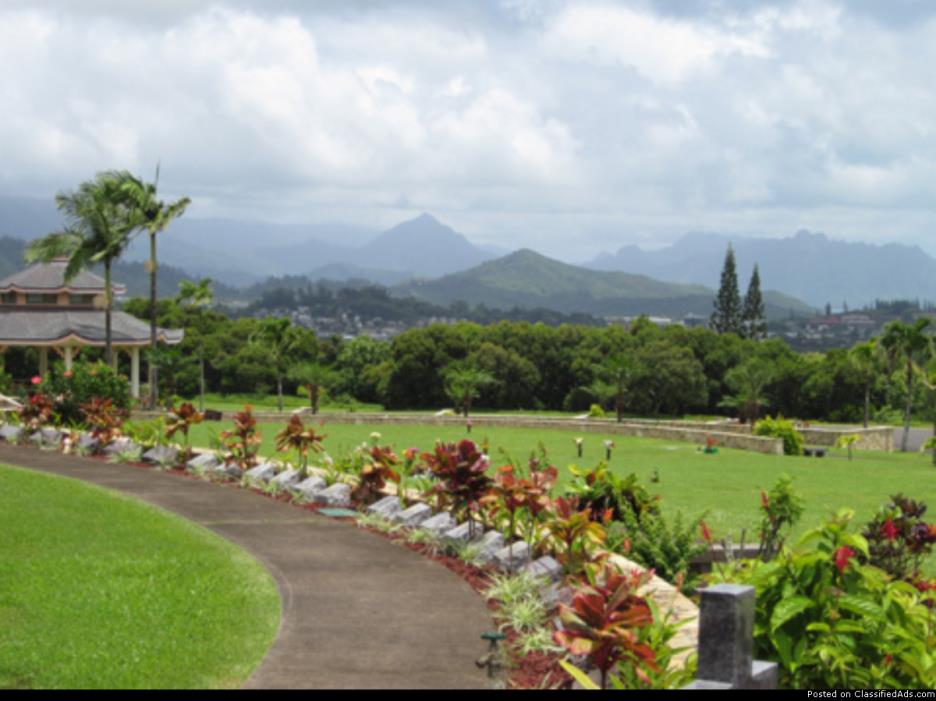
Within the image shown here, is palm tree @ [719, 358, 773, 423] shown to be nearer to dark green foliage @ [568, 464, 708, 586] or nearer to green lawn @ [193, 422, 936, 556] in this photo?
green lawn @ [193, 422, 936, 556]

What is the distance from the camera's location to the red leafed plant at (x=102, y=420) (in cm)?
1986

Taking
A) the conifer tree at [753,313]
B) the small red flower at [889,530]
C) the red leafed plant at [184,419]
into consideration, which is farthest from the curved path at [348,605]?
the conifer tree at [753,313]

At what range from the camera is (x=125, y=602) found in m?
8.95

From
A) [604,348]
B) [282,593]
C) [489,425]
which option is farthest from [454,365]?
[282,593]

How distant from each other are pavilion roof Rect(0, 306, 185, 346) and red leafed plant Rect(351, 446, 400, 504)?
1238 inches

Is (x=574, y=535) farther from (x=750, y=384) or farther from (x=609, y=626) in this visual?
(x=750, y=384)

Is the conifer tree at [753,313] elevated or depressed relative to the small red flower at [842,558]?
elevated

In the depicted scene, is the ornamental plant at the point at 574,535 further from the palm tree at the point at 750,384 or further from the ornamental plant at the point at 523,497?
the palm tree at the point at 750,384

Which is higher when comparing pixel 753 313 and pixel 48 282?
pixel 753 313

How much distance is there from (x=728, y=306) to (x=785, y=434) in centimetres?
8424

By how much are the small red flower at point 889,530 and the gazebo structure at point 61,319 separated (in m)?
37.0

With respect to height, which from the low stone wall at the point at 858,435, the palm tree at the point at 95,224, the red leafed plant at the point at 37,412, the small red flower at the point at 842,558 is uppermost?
the palm tree at the point at 95,224

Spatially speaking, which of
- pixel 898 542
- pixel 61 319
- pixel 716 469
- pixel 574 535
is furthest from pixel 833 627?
pixel 61 319

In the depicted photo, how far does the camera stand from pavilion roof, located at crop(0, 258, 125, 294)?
46000 millimetres
